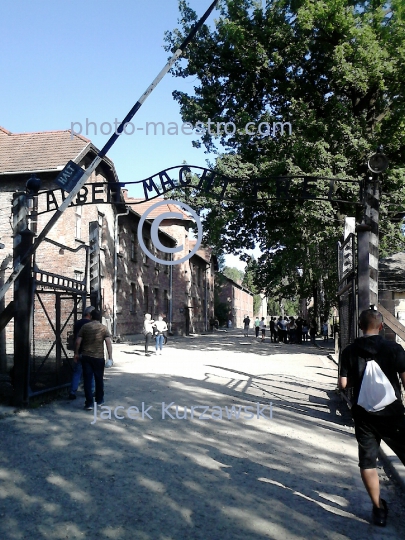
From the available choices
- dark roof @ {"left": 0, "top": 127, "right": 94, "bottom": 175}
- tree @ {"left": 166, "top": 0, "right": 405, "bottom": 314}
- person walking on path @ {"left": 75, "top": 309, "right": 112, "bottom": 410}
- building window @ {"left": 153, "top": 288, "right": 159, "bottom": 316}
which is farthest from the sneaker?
building window @ {"left": 153, "top": 288, "right": 159, "bottom": 316}

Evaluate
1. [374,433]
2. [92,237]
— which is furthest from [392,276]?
[374,433]

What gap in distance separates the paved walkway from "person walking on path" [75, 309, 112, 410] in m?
0.33

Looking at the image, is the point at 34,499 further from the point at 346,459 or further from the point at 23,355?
the point at 23,355

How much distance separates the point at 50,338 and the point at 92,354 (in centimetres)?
230

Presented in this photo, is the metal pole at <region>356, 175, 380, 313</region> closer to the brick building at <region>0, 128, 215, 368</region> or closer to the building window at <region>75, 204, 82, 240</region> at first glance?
the brick building at <region>0, 128, 215, 368</region>

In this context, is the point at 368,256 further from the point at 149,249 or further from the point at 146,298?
the point at 149,249

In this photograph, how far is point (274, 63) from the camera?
2194cm

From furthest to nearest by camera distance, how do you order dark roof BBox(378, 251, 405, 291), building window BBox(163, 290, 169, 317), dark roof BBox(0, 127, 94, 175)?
building window BBox(163, 290, 169, 317), dark roof BBox(0, 127, 94, 175), dark roof BBox(378, 251, 405, 291)

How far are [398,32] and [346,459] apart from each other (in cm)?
1863

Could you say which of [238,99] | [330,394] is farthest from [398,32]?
[330,394]

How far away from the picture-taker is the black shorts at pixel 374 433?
4.54 metres

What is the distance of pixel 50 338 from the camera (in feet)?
36.9

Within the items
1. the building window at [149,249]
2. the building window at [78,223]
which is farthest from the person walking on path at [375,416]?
the building window at [149,249]

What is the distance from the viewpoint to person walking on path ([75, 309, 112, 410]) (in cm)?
927
